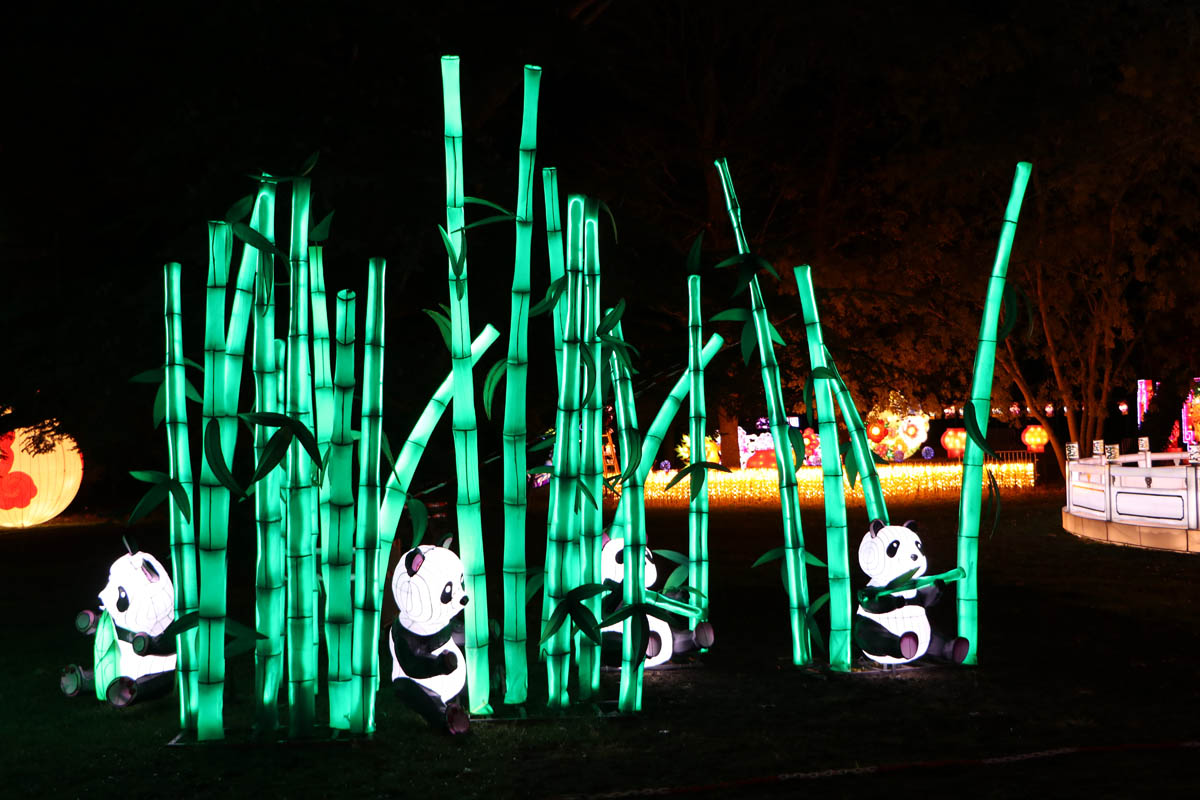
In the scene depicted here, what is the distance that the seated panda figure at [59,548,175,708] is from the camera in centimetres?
566

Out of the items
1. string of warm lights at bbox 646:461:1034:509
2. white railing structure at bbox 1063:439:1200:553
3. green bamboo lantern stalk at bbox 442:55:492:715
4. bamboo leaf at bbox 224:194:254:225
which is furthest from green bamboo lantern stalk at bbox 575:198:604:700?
string of warm lights at bbox 646:461:1034:509

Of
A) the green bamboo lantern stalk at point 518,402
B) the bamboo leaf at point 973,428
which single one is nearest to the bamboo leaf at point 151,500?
the green bamboo lantern stalk at point 518,402

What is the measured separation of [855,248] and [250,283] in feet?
63.3

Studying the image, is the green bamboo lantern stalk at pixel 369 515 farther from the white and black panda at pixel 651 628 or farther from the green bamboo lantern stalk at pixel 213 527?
the white and black panda at pixel 651 628

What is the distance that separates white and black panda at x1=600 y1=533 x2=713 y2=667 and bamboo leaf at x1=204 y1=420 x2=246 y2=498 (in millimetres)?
2091

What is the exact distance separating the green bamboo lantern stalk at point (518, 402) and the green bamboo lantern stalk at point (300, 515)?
2.67 feet

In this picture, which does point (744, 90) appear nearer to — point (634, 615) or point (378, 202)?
point (378, 202)

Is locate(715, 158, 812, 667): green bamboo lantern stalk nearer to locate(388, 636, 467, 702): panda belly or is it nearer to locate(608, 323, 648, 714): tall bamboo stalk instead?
locate(608, 323, 648, 714): tall bamboo stalk

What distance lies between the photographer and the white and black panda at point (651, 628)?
6266 mm

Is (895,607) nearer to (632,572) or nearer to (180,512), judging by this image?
(632,572)

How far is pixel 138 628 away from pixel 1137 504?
10.5 m

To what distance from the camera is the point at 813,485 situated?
22.0m

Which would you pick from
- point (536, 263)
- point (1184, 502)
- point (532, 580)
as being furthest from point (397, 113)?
point (1184, 502)

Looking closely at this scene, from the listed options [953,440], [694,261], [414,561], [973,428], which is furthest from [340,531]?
[953,440]
